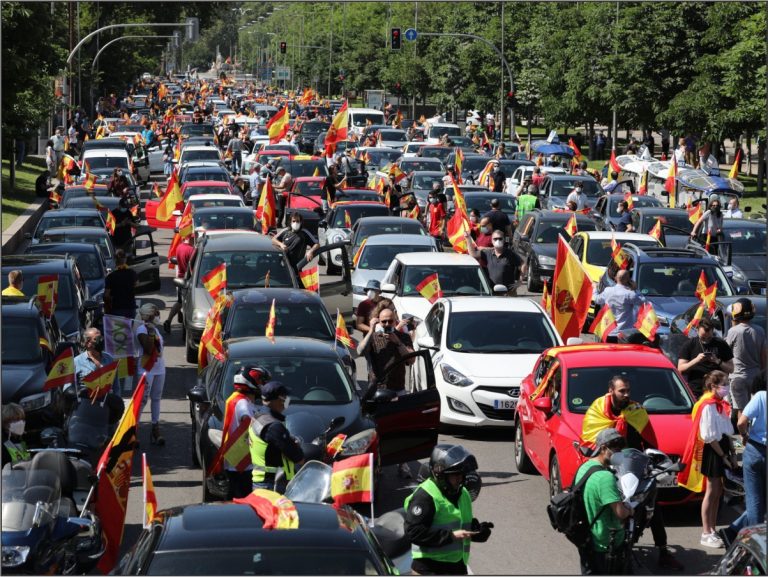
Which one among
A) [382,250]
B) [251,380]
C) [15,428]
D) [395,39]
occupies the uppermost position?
[395,39]

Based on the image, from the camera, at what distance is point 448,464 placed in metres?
8.70

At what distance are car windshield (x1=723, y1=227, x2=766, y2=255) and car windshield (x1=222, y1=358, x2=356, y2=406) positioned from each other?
51.7ft

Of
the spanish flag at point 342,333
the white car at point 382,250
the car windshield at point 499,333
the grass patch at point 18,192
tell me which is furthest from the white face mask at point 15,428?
the grass patch at point 18,192

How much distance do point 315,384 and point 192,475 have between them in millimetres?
1989

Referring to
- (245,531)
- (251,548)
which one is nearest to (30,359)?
(245,531)

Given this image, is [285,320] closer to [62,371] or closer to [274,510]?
[62,371]

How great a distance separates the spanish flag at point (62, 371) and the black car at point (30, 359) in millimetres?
227

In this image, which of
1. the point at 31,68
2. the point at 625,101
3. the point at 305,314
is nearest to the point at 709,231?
the point at 305,314

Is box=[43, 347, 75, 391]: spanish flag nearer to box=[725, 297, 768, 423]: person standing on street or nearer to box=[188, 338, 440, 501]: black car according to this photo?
box=[188, 338, 440, 501]: black car

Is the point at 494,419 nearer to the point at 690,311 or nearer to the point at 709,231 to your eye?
the point at 690,311

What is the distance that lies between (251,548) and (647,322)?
13.2 metres

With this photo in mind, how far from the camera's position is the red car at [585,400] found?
522 inches

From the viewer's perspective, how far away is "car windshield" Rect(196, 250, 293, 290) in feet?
70.4

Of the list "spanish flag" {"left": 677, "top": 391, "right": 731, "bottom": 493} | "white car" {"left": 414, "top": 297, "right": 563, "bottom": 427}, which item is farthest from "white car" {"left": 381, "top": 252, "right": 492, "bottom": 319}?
"spanish flag" {"left": 677, "top": 391, "right": 731, "bottom": 493}
